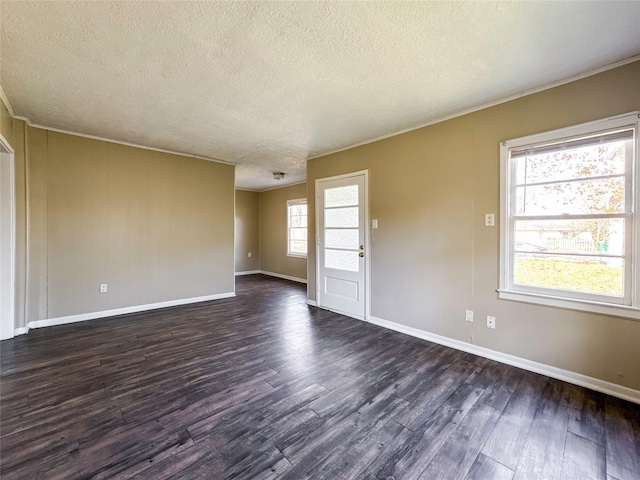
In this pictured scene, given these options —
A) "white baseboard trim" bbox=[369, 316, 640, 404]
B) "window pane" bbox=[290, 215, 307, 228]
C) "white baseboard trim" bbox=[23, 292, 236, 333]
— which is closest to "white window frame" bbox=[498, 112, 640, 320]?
"white baseboard trim" bbox=[369, 316, 640, 404]

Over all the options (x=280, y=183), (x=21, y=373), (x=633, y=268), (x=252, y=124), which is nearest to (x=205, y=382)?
(x=21, y=373)

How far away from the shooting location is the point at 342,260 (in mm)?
4348

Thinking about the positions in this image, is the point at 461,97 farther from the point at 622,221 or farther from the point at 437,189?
the point at 622,221

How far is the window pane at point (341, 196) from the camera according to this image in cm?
418

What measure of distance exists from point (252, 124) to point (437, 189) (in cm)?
236

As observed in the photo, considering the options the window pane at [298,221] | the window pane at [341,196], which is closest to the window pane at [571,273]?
the window pane at [341,196]

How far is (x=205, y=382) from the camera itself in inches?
91.6

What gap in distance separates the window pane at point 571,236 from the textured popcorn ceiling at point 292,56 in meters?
1.24

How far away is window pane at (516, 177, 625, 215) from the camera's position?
2184 millimetres

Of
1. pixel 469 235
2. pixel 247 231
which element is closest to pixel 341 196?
pixel 469 235

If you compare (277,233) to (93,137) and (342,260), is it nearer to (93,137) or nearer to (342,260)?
(342,260)

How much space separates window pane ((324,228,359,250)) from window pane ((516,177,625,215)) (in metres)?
2.09

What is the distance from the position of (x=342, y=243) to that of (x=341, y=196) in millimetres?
749

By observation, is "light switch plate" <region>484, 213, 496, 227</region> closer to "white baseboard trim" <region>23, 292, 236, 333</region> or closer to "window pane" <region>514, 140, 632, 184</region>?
"window pane" <region>514, 140, 632, 184</region>
